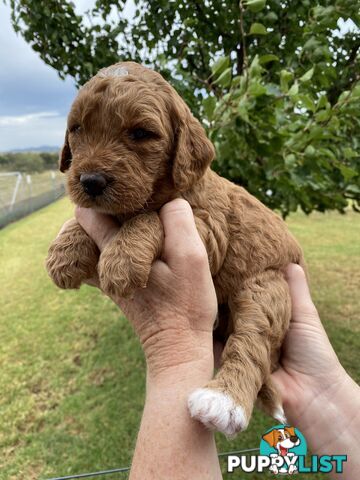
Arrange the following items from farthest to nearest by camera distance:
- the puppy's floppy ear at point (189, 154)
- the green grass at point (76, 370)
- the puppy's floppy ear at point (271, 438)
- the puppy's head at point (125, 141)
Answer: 1. the green grass at point (76, 370)
2. the puppy's floppy ear at point (271, 438)
3. the puppy's floppy ear at point (189, 154)
4. the puppy's head at point (125, 141)

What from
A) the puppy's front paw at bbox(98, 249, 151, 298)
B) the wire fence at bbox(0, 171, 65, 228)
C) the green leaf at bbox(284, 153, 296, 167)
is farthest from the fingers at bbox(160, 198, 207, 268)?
the wire fence at bbox(0, 171, 65, 228)

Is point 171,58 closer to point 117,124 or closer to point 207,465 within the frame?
point 117,124

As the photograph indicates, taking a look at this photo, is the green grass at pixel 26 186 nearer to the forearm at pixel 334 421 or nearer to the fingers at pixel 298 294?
the fingers at pixel 298 294

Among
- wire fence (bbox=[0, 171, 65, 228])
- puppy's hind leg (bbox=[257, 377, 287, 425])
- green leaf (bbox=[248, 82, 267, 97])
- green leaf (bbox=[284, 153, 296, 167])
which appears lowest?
wire fence (bbox=[0, 171, 65, 228])

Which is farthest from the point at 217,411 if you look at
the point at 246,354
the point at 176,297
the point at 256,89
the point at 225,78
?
the point at 225,78

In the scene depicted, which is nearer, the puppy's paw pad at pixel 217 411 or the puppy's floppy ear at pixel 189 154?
the puppy's paw pad at pixel 217 411

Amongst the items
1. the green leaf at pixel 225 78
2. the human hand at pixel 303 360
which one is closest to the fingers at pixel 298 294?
the human hand at pixel 303 360

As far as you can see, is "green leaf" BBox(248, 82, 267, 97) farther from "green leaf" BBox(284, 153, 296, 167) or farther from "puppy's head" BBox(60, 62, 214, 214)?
"puppy's head" BBox(60, 62, 214, 214)
